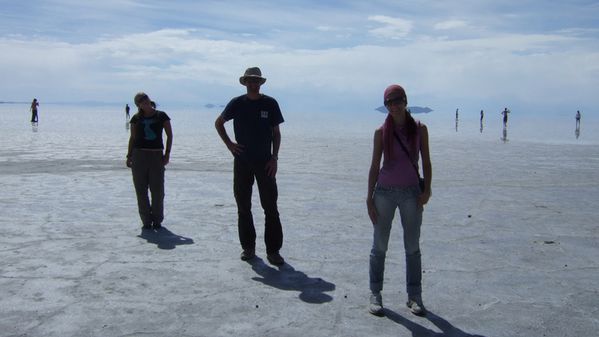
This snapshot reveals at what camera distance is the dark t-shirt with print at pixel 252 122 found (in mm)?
6430

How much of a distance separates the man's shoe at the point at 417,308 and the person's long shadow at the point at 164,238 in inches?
124

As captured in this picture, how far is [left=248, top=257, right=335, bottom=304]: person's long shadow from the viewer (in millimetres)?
5402

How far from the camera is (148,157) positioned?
8344mm

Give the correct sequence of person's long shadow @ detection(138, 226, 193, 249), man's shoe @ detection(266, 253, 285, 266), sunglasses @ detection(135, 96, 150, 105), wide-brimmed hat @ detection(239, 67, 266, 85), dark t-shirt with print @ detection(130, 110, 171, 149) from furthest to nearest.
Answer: dark t-shirt with print @ detection(130, 110, 171, 149) < sunglasses @ detection(135, 96, 150, 105) < person's long shadow @ detection(138, 226, 193, 249) < man's shoe @ detection(266, 253, 285, 266) < wide-brimmed hat @ detection(239, 67, 266, 85)

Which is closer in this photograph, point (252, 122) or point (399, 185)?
point (399, 185)

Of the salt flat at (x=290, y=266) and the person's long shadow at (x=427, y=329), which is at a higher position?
the salt flat at (x=290, y=266)

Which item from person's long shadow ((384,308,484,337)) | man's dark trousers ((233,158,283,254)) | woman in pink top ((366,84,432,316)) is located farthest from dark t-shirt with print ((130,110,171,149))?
person's long shadow ((384,308,484,337))

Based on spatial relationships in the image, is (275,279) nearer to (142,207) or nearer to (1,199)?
(142,207)

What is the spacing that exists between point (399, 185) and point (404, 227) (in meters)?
0.35

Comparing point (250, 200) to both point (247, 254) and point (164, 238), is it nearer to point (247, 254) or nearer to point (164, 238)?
point (247, 254)

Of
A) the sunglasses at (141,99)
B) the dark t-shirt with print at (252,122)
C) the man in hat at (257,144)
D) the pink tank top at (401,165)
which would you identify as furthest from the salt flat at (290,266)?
the sunglasses at (141,99)

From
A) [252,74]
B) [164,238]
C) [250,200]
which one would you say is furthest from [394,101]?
[164,238]

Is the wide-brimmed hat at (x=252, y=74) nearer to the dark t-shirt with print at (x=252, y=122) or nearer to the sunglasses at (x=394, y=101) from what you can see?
the dark t-shirt with print at (x=252, y=122)

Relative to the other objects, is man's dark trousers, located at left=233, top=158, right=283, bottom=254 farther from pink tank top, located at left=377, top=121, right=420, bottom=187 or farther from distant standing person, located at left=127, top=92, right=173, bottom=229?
distant standing person, located at left=127, top=92, right=173, bottom=229
